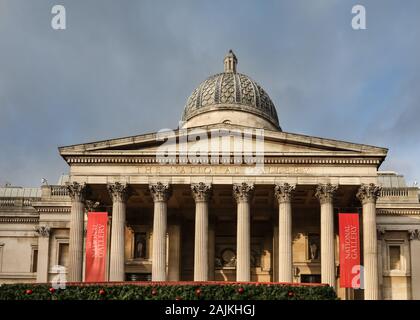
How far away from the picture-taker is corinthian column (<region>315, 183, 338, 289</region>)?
144 ft

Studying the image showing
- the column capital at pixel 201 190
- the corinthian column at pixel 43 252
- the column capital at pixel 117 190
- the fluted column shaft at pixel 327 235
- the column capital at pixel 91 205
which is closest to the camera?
the fluted column shaft at pixel 327 235

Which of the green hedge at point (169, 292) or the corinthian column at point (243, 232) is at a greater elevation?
the corinthian column at point (243, 232)

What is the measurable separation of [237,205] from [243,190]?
7.10 ft

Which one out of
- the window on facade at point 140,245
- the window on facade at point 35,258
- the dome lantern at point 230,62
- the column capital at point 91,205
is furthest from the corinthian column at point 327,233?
the window on facade at point 35,258

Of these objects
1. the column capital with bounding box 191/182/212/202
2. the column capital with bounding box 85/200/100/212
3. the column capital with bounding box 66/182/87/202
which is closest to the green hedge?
the column capital with bounding box 191/182/212/202

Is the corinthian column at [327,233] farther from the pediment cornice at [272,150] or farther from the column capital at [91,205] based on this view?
the column capital at [91,205]

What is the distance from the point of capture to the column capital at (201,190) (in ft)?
148

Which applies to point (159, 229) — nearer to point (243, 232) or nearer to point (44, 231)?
point (243, 232)

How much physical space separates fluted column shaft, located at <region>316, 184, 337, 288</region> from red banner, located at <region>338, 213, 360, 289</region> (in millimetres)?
797

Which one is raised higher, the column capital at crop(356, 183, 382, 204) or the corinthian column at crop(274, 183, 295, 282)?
the column capital at crop(356, 183, 382, 204)

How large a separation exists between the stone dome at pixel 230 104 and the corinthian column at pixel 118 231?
47.0ft

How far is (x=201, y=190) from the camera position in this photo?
148ft

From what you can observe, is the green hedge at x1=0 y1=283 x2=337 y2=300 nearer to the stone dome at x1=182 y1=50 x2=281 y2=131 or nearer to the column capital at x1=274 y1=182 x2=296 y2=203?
the column capital at x1=274 y1=182 x2=296 y2=203

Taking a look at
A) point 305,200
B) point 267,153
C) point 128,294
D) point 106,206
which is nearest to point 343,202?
point 305,200
